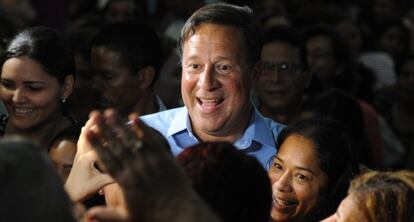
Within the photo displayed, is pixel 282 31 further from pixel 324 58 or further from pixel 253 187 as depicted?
pixel 253 187

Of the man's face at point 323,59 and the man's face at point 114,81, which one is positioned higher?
the man's face at point 114,81

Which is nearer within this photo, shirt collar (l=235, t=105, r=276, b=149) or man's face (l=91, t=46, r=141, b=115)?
shirt collar (l=235, t=105, r=276, b=149)

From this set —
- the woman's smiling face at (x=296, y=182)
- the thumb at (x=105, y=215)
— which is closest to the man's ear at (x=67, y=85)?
the woman's smiling face at (x=296, y=182)

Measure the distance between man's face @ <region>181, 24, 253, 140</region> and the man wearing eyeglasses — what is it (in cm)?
184

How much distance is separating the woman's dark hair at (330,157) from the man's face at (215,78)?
9.2 inches

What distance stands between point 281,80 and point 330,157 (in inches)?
81.7

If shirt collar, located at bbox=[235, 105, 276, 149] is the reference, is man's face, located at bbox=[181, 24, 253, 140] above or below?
above

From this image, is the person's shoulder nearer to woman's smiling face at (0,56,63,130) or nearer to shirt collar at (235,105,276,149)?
shirt collar at (235,105,276,149)

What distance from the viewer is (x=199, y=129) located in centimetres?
379

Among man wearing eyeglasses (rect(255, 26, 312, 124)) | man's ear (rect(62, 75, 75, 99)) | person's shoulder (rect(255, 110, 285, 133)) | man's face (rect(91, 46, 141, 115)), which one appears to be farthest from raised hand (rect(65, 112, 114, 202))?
man wearing eyeglasses (rect(255, 26, 312, 124))

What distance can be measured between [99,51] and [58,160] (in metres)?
1.35

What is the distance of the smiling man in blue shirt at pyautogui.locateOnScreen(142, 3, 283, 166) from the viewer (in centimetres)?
371

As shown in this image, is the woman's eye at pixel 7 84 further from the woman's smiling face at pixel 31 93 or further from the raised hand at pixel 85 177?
the raised hand at pixel 85 177

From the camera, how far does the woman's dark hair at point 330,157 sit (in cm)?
360
